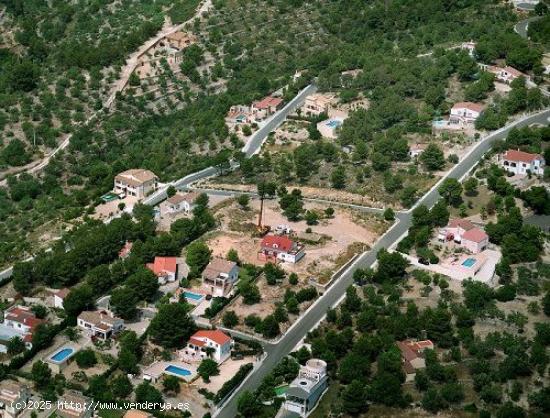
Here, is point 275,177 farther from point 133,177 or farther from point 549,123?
Result: point 549,123

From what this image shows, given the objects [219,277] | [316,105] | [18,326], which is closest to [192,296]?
[219,277]

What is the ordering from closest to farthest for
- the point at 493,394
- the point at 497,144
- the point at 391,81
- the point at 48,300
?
the point at 493,394
the point at 48,300
the point at 497,144
the point at 391,81

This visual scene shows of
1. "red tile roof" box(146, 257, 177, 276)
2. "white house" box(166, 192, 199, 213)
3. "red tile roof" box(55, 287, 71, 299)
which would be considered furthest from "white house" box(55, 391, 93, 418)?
"white house" box(166, 192, 199, 213)

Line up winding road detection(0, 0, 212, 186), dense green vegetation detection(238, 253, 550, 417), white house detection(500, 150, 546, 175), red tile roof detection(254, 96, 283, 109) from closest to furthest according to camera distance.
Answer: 1. dense green vegetation detection(238, 253, 550, 417)
2. white house detection(500, 150, 546, 175)
3. winding road detection(0, 0, 212, 186)
4. red tile roof detection(254, 96, 283, 109)

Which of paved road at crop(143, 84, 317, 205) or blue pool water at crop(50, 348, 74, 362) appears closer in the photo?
blue pool water at crop(50, 348, 74, 362)

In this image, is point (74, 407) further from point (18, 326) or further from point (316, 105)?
point (316, 105)

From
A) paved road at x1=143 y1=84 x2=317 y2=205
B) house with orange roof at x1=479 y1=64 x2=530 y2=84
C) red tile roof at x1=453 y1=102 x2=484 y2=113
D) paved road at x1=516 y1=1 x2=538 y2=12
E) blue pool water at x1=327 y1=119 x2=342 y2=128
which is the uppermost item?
red tile roof at x1=453 y1=102 x2=484 y2=113

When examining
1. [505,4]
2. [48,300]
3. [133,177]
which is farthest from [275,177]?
[505,4]

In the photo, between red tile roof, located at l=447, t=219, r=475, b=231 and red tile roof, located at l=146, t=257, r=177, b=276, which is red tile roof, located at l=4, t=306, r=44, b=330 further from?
red tile roof, located at l=447, t=219, r=475, b=231

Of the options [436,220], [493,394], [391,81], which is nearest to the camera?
[493,394]
